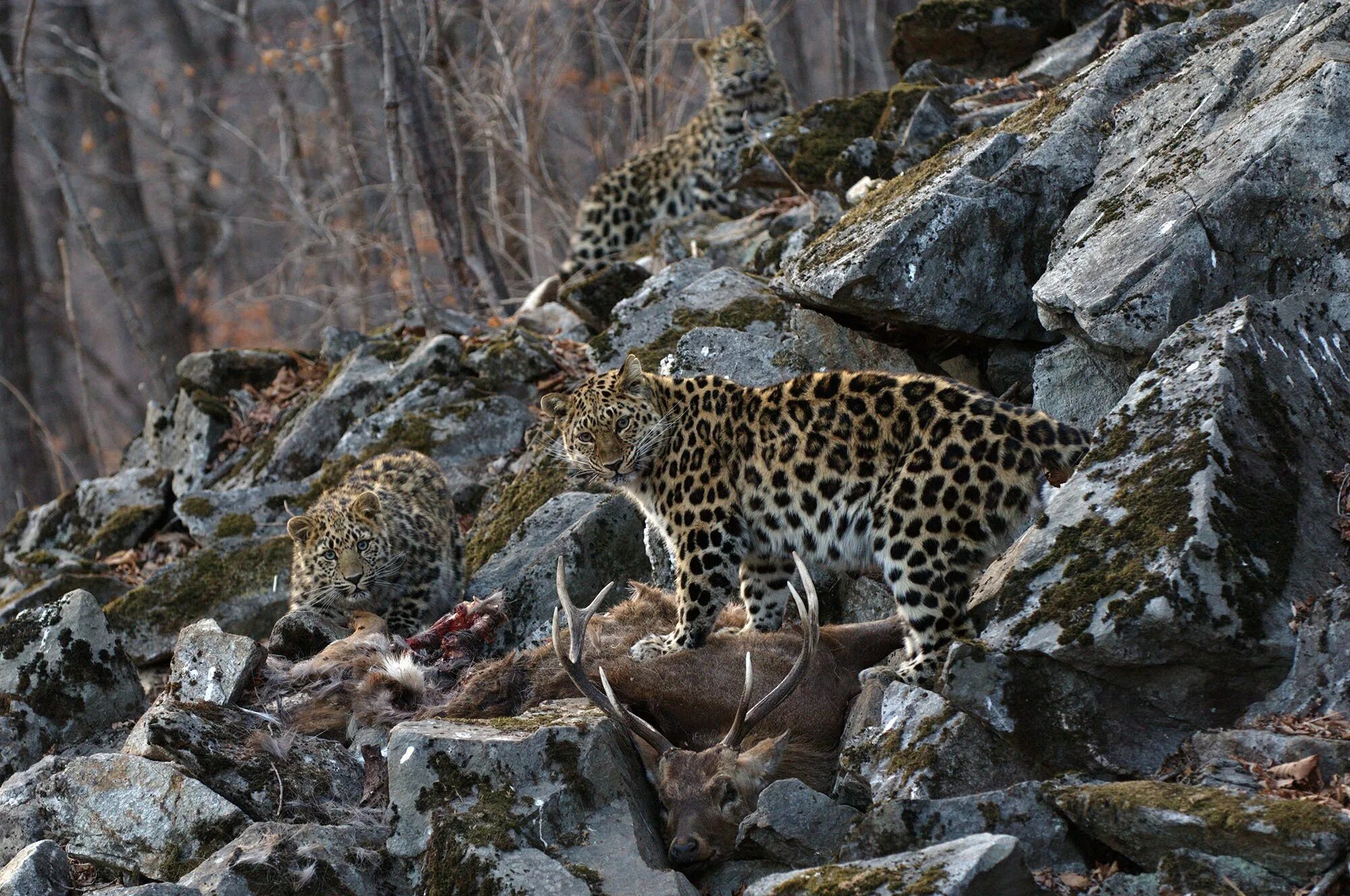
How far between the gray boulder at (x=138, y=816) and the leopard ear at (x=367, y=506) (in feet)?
10.9

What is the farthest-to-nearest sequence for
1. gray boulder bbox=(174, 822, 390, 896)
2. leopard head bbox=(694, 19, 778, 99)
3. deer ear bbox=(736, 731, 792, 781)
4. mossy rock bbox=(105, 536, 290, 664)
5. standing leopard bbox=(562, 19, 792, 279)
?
leopard head bbox=(694, 19, 778, 99), standing leopard bbox=(562, 19, 792, 279), mossy rock bbox=(105, 536, 290, 664), deer ear bbox=(736, 731, 792, 781), gray boulder bbox=(174, 822, 390, 896)

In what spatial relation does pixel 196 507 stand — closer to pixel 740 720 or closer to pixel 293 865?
pixel 293 865

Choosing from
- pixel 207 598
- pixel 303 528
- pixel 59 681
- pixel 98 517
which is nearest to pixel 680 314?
pixel 303 528

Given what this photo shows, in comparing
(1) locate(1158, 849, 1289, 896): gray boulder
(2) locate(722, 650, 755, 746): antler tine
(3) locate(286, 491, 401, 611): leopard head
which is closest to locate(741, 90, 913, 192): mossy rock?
(3) locate(286, 491, 401, 611): leopard head

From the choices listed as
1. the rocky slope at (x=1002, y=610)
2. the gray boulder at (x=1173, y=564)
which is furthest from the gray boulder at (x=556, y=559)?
the gray boulder at (x=1173, y=564)

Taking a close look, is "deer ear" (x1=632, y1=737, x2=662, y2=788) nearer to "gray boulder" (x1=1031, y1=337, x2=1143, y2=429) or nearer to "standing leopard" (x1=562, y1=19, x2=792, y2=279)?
"gray boulder" (x1=1031, y1=337, x2=1143, y2=429)

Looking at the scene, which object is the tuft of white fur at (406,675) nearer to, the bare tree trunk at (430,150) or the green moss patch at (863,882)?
the green moss patch at (863,882)

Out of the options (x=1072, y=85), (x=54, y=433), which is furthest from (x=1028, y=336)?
(x=54, y=433)

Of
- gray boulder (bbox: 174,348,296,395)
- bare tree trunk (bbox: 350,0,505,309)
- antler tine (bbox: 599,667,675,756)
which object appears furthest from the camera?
bare tree trunk (bbox: 350,0,505,309)

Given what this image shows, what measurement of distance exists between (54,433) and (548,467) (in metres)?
17.5

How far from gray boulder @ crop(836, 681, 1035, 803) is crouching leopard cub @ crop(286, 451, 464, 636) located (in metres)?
4.75

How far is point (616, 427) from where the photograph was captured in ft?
28.8

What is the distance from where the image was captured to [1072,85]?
10578 millimetres

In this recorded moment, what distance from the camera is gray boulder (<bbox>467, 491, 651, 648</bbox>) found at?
9.72m
